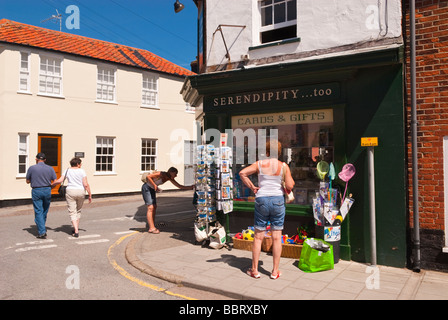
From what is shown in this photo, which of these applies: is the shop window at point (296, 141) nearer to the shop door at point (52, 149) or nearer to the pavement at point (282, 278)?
the pavement at point (282, 278)

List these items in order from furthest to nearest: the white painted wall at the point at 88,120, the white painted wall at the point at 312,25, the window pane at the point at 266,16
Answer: the white painted wall at the point at 88,120 < the window pane at the point at 266,16 < the white painted wall at the point at 312,25

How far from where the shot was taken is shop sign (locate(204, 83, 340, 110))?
6.47 m

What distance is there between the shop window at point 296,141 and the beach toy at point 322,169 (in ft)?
0.87

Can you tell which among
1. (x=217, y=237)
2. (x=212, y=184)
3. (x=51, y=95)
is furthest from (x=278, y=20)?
(x=51, y=95)

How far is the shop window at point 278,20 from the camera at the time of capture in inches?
291

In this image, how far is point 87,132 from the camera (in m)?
17.3

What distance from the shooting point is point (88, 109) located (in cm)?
1733

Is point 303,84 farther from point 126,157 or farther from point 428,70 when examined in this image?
point 126,157

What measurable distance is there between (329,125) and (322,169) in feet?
2.78

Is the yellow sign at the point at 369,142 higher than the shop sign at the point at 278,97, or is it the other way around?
the shop sign at the point at 278,97

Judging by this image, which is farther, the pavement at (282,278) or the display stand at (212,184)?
the display stand at (212,184)

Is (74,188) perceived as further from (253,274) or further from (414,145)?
(414,145)

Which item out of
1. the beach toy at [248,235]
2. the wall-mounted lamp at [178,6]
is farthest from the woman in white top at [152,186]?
the wall-mounted lamp at [178,6]
